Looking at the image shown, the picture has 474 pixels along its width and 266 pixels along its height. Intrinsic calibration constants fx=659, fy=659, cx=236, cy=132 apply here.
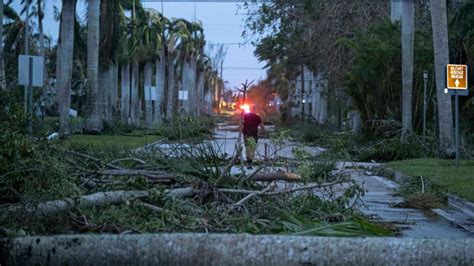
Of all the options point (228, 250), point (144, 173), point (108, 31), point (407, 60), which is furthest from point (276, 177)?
point (108, 31)

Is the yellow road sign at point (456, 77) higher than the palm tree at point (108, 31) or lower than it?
lower

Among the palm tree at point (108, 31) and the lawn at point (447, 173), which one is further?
the palm tree at point (108, 31)

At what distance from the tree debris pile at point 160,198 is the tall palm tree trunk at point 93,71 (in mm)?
19896

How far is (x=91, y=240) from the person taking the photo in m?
6.32

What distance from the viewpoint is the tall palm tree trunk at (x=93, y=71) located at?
29.1 meters

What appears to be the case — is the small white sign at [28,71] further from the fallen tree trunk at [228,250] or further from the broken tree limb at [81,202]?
the fallen tree trunk at [228,250]

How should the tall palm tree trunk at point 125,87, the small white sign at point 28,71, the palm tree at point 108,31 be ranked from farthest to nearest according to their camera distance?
the tall palm tree trunk at point 125,87 < the palm tree at point 108,31 < the small white sign at point 28,71

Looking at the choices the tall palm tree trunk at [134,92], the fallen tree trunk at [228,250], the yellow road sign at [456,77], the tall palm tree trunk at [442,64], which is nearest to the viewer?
the fallen tree trunk at [228,250]

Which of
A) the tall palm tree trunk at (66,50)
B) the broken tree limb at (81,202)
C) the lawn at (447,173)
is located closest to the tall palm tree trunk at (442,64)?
the lawn at (447,173)

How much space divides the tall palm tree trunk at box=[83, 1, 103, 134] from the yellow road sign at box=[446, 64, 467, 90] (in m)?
16.6

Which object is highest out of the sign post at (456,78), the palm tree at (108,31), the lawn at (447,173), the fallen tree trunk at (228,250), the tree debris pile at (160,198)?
the palm tree at (108,31)

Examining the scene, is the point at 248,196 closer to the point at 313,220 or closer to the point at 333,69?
the point at 313,220

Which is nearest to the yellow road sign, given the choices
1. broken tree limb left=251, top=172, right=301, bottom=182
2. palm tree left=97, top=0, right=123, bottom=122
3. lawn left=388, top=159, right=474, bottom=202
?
lawn left=388, top=159, right=474, bottom=202

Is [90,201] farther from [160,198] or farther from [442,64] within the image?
[442,64]
